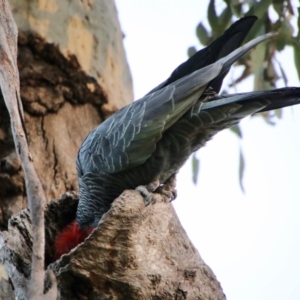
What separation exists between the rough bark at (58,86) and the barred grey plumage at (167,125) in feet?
1.14

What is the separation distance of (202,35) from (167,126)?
1.33 metres

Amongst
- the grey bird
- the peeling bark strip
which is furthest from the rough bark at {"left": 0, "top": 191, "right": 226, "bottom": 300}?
the peeling bark strip

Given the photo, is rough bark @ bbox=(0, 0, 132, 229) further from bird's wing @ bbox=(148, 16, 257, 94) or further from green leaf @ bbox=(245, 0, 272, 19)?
green leaf @ bbox=(245, 0, 272, 19)

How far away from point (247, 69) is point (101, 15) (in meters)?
1.01

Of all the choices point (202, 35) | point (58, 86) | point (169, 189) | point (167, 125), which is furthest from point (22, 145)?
point (202, 35)

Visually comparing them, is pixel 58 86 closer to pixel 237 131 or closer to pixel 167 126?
pixel 167 126

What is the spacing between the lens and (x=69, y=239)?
1.99 metres

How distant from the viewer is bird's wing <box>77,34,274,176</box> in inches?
76.1

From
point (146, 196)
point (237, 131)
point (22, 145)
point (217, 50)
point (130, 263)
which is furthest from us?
point (237, 131)

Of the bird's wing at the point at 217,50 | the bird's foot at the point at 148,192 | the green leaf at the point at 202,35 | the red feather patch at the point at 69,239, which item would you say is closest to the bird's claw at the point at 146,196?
the bird's foot at the point at 148,192

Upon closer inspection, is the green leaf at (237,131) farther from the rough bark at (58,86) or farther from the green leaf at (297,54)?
the rough bark at (58,86)

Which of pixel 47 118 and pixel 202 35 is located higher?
pixel 202 35

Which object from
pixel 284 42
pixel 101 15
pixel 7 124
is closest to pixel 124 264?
pixel 7 124

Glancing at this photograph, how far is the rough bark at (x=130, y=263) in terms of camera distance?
1590 mm
